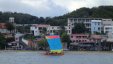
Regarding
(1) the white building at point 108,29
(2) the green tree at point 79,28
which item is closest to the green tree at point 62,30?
(2) the green tree at point 79,28

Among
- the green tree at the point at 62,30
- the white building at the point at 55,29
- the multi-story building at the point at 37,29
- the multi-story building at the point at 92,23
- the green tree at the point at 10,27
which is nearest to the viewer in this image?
the green tree at the point at 62,30

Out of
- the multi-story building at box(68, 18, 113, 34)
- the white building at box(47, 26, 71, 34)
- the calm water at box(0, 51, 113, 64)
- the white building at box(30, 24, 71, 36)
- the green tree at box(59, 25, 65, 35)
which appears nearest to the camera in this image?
the calm water at box(0, 51, 113, 64)

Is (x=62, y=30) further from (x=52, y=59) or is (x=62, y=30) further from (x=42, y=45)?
(x=52, y=59)

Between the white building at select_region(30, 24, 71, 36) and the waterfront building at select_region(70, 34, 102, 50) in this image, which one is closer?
the waterfront building at select_region(70, 34, 102, 50)

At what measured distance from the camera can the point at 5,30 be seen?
4336 inches

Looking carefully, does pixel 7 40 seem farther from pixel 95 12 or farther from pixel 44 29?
pixel 95 12

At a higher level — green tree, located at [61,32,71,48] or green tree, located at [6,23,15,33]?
green tree, located at [6,23,15,33]

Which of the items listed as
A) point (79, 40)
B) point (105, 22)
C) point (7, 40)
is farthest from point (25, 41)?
point (105, 22)

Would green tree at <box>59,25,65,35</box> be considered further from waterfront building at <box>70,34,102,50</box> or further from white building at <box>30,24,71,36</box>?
waterfront building at <box>70,34,102,50</box>

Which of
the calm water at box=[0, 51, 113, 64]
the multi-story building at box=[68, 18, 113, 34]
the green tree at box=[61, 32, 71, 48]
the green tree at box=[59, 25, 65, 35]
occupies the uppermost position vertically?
the multi-story building at box=[68, 18, 113, 34]

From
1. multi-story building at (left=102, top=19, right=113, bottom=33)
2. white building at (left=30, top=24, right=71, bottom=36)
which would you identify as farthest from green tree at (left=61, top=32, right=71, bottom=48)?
multi-story building at (left=102, top=19, right=113, bottom=33)

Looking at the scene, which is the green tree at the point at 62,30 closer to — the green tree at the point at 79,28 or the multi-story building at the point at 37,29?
the green tree at the point at 79,28

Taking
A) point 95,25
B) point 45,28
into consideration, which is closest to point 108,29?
point 95,25

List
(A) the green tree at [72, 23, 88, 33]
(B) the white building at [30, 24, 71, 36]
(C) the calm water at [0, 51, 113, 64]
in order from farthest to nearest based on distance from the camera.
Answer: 1. (B) the white building at [30, 24, 71, 36]
2. (A) the green tree at [72, 23, 88, 33]
3. (C) the calm water at [0, 51, 113, 64]
